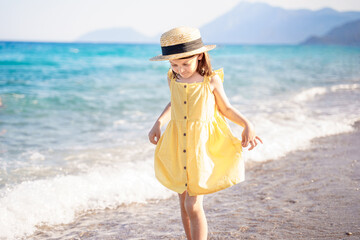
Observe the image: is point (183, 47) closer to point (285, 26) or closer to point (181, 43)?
point (181, 43)

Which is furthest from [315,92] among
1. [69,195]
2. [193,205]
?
[193,205]

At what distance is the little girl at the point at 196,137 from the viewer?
6.94ft

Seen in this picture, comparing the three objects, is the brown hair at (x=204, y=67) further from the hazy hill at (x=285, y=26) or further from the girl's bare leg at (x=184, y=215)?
the hazy hill at (x=285, y=26)

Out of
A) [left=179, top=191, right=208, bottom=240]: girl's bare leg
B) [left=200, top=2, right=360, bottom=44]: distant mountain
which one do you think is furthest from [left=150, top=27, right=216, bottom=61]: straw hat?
[left=200, top=2, right=360, bottom=44]: distant mountain

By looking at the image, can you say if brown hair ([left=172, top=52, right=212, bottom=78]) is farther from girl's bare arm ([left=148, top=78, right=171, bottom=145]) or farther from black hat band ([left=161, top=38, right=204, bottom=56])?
girl's bare arm ([left=148, top=78, right=171, bottom=145])

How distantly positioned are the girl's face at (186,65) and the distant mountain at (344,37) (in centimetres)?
9185

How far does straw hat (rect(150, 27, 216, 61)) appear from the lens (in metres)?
2.04

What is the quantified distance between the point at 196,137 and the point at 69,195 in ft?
6.73

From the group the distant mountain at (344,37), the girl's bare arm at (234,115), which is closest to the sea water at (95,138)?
the girl's bare arm at (234,115)

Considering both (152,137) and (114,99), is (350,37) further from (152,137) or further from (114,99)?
(152,137)

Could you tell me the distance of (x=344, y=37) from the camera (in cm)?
9288

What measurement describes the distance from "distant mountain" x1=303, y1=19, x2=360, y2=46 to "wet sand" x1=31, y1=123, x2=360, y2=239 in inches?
3546

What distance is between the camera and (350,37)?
297ft

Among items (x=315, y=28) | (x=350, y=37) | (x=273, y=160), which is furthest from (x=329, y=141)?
(x=315, y=28)
